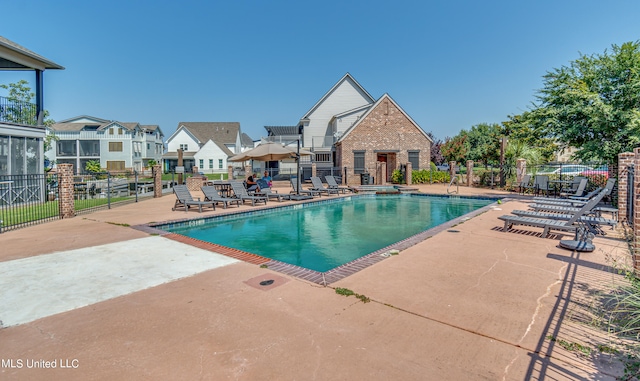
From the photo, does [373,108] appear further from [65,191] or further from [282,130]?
[65,191]

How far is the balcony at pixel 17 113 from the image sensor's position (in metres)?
13.9

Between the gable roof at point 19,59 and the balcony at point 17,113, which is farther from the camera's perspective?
the balcony at point 17,113

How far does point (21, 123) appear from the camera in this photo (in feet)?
45.9

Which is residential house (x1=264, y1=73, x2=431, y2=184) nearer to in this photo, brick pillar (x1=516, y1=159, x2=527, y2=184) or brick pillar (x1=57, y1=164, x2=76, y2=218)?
brick pillar (x1=516, y1=159, x2=527, y2=184)

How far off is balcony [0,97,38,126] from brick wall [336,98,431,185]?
64.0 ft

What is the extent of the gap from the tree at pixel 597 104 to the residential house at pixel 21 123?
73.6 ft

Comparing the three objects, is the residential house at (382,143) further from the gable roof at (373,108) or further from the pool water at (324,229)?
the pool water at (324,229)

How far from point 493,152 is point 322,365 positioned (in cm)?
3448

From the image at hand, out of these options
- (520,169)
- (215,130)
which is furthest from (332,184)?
(215,130)

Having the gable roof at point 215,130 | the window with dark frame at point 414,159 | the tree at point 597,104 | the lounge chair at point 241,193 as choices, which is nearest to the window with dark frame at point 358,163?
the window with dark frame at point 414,159

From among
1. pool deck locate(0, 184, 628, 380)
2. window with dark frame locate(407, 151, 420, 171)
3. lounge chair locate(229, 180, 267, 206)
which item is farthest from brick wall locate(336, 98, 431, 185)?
pool deck locate(0, 184, 628, 380)

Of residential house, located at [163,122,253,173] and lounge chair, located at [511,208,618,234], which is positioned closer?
lounge chair, located at [511,208,618,234]

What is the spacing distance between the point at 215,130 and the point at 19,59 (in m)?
43.9

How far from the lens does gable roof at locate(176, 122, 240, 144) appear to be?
5466 cm
